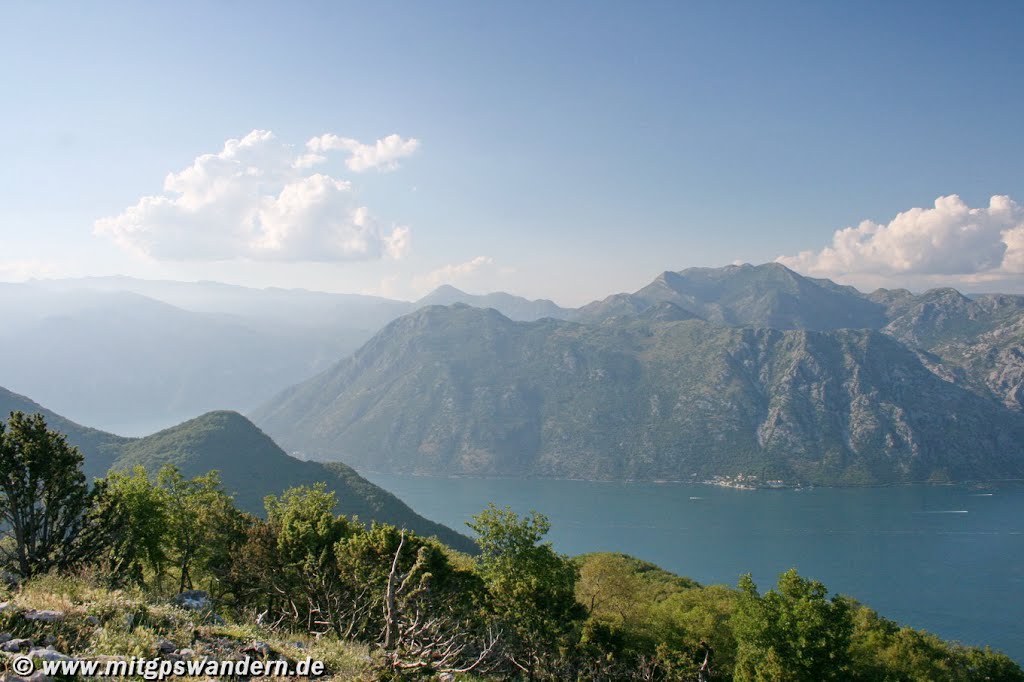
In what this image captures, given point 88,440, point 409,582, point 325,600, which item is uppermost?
point 409,582

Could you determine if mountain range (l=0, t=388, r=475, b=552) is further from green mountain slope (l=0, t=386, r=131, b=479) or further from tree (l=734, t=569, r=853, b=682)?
tree (l=734, t=569, r=853, b=682)

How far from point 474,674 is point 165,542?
1942cm

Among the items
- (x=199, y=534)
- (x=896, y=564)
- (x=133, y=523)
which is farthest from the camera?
(x=896, y=564)

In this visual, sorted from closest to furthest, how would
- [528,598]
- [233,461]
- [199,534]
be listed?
[528,598] < [199,534] < [233,461]

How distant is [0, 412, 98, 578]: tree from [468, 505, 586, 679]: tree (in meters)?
17.4

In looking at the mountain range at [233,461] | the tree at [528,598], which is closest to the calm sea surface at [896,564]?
the mountain range at [233,461]

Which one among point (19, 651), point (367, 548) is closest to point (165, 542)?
point (367, 548)

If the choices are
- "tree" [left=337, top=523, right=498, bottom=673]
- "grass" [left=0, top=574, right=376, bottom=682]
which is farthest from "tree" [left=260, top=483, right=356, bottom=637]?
"grass" [left=0, top=574, right=376, bottom=682]

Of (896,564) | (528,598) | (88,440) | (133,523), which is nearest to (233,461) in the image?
(88,440)

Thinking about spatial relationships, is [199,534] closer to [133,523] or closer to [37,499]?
[133,523]

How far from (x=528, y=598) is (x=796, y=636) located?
15.2m

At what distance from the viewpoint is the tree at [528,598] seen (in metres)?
27.2

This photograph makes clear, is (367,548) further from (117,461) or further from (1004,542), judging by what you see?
(1004,542)

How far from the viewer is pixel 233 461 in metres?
167
